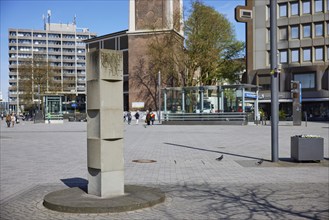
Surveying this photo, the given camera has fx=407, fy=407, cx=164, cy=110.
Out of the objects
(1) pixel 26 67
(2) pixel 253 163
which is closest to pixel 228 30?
(1) pixel 26 67

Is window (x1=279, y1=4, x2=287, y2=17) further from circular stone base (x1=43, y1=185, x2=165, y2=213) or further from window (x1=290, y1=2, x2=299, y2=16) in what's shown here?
circular stone base (x1=43, y1=185, x2=165, y2=213)

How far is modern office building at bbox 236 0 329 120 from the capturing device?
191ft

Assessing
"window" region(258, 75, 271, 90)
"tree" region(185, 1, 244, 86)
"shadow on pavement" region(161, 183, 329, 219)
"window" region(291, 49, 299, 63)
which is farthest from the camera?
"window" region(258, 75, 271, 90)

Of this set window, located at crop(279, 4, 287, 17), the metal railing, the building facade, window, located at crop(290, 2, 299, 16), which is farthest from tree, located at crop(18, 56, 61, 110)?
window, located at crop(290, 2, 299, 16)

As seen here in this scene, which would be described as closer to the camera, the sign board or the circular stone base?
the circular stone base

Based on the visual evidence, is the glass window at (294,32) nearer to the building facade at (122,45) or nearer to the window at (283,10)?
the window at (283,10)

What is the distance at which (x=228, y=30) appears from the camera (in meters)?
62.6

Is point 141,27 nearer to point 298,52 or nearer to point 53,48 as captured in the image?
point 298,52

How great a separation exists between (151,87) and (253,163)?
52.2 meters

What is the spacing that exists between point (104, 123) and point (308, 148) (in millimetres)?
7006

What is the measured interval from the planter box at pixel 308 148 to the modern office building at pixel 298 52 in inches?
1860

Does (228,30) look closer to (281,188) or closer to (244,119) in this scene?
(244,119)

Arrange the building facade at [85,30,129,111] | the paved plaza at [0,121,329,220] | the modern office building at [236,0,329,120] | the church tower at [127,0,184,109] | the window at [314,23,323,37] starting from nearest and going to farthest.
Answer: the paved plaza at [0,121,329,220] → the modern office building at [236,0,329,120] → the window at [314,23,323,37] → the church tower at [127,0,184,109] → the building facade at [85,30,129,111]

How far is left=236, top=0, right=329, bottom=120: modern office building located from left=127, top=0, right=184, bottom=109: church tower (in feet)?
41.8
